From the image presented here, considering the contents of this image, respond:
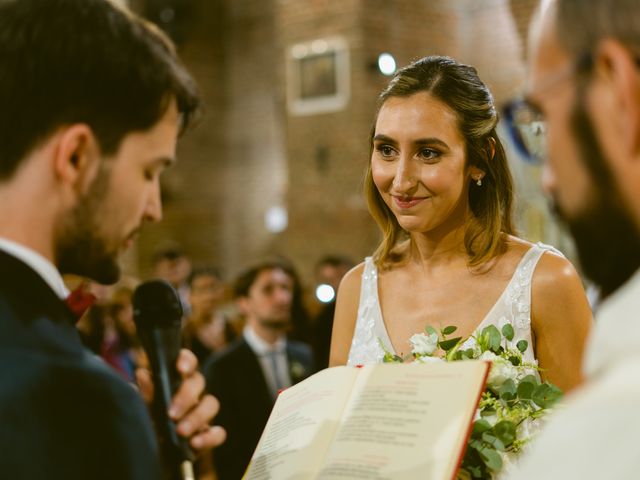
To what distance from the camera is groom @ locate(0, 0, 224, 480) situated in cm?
113

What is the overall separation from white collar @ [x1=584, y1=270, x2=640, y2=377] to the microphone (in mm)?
709

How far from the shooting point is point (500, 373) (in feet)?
6.08

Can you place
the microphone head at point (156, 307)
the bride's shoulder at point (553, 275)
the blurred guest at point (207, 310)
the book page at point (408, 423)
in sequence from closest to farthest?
the book page at point (408, 423), the microphone head at point (156, 307), the bride's shoulder at point (553, 275), the blurred guest at point (207, 310)

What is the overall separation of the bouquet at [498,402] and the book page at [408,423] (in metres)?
0.31

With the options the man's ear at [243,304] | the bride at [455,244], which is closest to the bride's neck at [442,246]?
the bride at [455,244]

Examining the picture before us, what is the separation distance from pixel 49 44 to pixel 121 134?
0.16 metres

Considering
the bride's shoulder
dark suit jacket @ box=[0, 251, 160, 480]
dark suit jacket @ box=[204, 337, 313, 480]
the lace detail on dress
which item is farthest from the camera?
dark suit jacket @ box=[204, 337, 313, 480]

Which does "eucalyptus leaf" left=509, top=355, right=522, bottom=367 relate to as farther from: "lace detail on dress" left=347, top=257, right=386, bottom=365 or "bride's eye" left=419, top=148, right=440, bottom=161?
"bride's eye" left=419, top=148, right=440, bottom=161

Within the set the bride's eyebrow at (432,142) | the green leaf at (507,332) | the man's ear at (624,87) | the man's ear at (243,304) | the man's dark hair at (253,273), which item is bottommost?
the man's ear at (243,304)

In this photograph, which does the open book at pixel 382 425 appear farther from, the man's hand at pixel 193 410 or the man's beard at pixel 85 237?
the man's beard at pixel 85 237

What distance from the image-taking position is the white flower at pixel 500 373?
1850mm

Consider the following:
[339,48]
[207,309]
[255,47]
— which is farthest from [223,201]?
[207,309]

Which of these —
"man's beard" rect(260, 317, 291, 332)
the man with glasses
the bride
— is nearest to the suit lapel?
"man's beard" rect(260, 317, 291, 332)

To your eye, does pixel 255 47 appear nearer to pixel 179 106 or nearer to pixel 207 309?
pixel 207 309
